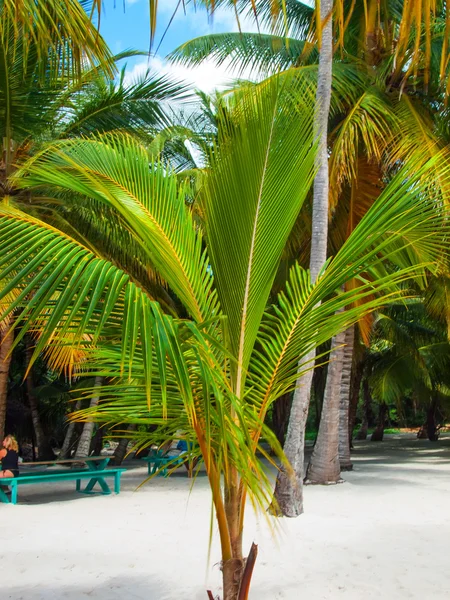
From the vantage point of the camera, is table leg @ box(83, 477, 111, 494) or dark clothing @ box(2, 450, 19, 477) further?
table leg @ box(83, 477, 111, 494)

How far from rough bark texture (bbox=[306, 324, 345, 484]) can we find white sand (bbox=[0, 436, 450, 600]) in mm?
829

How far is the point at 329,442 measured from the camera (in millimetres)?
10297

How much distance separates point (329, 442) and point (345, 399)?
8.83 feet

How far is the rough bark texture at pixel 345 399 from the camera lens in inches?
474

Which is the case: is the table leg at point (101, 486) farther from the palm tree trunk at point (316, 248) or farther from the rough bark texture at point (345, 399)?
the rough bark texture at point (345, 399)

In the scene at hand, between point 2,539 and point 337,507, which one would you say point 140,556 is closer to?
point 2,539

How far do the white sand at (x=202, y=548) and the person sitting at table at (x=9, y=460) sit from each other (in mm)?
429

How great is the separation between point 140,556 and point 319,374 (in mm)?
16314

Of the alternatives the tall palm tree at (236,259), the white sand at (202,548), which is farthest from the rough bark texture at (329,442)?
the tall palm tree at (236,259)

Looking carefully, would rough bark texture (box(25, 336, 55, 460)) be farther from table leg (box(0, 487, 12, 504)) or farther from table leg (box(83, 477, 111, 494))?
table leg (box(0, 487, 12, 504))

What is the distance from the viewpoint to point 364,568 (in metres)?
5.06

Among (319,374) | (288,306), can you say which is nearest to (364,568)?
(288,306)

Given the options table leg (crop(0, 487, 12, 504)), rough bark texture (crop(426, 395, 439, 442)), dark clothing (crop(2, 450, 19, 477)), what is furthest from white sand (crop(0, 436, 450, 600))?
rough bark texture (crop(426, 395, 439, 442))

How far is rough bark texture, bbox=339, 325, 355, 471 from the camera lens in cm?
1203
